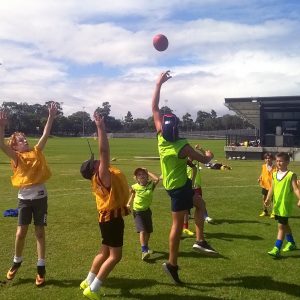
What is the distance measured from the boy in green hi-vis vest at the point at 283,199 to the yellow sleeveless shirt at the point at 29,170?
12.5ft

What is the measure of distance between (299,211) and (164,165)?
658 cm

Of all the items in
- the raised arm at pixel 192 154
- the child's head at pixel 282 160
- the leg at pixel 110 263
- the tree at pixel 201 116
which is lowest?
the leg at pixel 110 263

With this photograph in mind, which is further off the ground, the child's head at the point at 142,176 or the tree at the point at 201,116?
the tree at the point at 201,116

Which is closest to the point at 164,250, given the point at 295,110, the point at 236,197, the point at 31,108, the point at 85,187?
the point at 236,197

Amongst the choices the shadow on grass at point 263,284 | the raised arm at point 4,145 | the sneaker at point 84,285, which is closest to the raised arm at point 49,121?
the raised arm at point 4,145

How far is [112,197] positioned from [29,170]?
1515mm

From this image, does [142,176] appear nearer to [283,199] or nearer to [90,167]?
[283,199]

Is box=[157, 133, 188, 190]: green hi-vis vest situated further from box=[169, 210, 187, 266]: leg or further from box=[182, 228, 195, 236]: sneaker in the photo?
box=[182, 228, 195, 236]: sneaker

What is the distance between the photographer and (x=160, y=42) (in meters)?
7.50

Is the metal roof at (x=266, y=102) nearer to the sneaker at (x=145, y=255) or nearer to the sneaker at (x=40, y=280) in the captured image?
the sneaker at (x=145, y=255)

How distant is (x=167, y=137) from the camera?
19.1 feet

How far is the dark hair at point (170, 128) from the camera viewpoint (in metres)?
5.80

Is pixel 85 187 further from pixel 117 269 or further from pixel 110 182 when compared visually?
pixel 110 182

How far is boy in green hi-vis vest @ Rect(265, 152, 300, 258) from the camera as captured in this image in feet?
23.5
